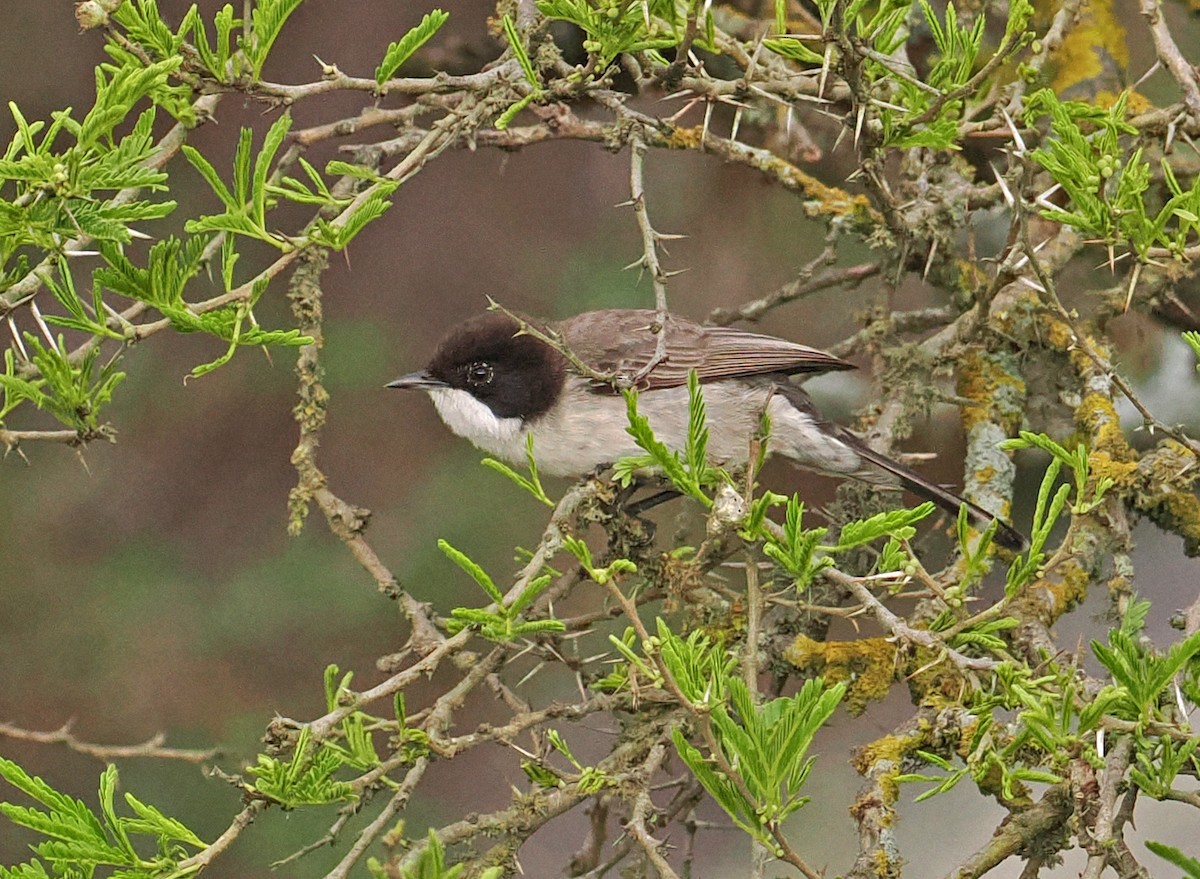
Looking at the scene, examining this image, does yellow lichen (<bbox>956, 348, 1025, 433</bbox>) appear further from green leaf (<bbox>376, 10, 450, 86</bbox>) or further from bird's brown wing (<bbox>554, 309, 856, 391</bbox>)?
green leaf (<bbox>376, 10, 450, 86</bbox>)

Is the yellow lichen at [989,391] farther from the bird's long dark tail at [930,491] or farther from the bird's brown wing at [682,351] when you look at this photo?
the bird's brown wing at [682,351]

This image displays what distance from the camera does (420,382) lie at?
4793mm

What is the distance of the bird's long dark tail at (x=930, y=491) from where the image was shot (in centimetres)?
401

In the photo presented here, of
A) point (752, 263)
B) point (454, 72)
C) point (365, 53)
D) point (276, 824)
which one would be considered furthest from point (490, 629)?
point (365, 53)

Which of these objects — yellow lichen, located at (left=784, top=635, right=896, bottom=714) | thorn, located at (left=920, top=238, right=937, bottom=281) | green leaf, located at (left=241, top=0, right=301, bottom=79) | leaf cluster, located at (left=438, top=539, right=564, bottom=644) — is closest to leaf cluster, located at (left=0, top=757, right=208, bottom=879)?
leaf cluster, located at (left=438, top=539, right=564, bottom=644)

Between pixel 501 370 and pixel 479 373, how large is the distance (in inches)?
3.0

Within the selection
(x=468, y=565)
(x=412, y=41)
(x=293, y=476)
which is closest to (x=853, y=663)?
(x=468, y=565)

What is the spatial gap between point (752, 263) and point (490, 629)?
456 cm

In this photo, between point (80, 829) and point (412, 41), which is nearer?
point (80, 829)

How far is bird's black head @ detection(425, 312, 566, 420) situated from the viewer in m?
4.85

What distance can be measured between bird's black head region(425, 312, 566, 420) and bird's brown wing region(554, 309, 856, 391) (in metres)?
0.14

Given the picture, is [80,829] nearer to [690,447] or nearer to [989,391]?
[690,447]

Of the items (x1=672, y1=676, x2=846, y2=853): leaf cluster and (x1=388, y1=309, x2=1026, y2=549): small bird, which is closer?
(x1=672, y1=676, x2=846, y2=853): leaf cluster

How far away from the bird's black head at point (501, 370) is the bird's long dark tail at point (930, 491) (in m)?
1.04
